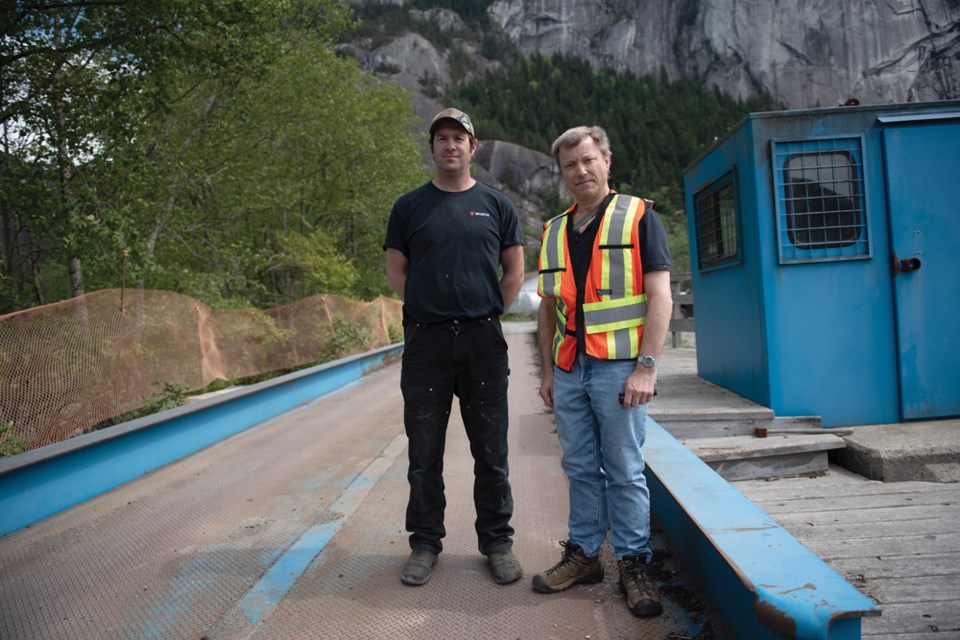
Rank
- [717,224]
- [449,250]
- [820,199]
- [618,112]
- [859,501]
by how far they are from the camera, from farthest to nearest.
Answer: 1. [618,112]
2. [717,224]
3. [820,199]
4. [859,501]
5. [449,250]

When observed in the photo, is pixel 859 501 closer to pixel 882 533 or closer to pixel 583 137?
pixel 882 533

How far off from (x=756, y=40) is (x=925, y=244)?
4753 inches

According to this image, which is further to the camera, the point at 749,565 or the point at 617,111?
the point at 617,111

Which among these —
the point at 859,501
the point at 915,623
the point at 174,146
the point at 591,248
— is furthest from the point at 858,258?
the point at 174,146

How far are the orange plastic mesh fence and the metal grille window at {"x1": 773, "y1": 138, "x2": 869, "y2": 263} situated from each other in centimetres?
583

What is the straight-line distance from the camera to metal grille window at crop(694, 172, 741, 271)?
19.0 ft

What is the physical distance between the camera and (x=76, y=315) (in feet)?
18.2

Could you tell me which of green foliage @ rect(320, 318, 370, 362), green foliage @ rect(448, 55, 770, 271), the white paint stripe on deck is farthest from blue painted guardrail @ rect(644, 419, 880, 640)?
green foliage @ rect(448, 55, 770, 271)

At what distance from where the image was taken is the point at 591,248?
106 inches

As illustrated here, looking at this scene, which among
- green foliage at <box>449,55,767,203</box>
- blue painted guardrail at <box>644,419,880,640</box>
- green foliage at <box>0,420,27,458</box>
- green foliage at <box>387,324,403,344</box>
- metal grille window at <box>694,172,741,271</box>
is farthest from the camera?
green foliage at <box>449,55,767,203</box>

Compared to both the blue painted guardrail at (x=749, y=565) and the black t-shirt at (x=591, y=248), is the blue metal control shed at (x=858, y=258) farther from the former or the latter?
the black t-shirt at (x=591, y=248)

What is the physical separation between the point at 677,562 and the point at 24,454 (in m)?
4.06

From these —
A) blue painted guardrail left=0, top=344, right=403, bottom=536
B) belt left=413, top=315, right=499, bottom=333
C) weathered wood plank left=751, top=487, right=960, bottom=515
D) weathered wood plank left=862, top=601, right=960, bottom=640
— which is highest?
belt left=413, top=315, right=499, bottom=333

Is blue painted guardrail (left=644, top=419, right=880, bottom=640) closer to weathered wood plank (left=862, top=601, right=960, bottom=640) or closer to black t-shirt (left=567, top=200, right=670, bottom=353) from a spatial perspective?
weathered wood plank (left=862, top=601, right=960, bottom=640)
